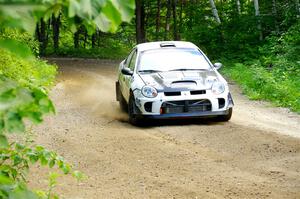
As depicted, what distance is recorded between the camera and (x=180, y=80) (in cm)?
1102

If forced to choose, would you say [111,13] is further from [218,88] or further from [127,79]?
[127,79]

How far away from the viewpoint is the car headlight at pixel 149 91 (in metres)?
10.9

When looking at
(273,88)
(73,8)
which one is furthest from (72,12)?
(273,88)

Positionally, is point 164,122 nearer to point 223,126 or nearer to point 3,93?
point 223,126

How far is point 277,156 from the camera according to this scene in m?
8.27

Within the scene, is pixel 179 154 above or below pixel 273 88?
above

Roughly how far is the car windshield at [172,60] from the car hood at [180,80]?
0.32 meters

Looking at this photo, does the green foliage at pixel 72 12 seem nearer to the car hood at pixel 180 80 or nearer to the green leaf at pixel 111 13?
the green leaf at pixel 111 13

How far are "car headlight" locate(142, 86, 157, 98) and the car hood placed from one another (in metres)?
0.09

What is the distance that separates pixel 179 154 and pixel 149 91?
9.00ft

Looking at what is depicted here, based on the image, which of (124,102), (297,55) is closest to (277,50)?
(297,55)

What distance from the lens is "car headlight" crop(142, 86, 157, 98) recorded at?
10.9m

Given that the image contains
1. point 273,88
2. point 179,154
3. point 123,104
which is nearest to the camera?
point 179,154

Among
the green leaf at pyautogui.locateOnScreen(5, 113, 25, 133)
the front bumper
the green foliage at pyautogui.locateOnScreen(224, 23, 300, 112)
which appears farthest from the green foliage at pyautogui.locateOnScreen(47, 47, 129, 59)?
the green leaf at pyautogui.locateOnScreen(5, 113, 25, 133)
